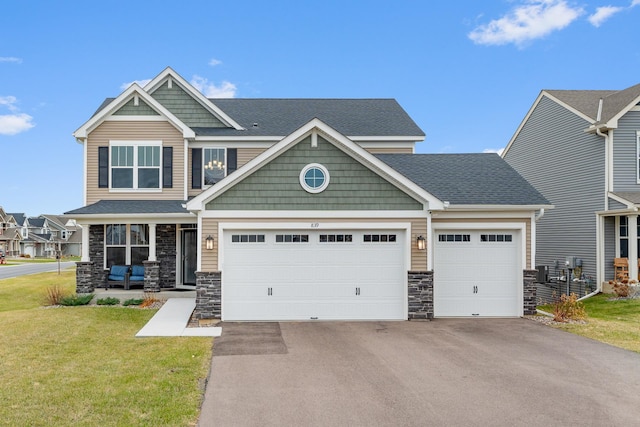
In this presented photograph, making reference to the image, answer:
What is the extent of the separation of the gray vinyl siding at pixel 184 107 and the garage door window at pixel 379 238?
8.34 metres

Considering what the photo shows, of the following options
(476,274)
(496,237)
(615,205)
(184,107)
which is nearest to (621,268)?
(615,205)

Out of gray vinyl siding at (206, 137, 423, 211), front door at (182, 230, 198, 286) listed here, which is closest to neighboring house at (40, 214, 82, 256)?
front door at (182, 230, 198, 286)

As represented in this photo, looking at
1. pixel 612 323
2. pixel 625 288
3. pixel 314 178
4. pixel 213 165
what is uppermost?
pixel 213 165

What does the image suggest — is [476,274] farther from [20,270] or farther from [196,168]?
[20,270]

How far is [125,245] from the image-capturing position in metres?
17.1

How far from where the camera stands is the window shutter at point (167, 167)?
16938mm

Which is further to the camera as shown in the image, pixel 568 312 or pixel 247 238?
pixel 568 312

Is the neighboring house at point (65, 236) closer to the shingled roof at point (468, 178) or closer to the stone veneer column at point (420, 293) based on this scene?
the shingled roof at point (468, 178)

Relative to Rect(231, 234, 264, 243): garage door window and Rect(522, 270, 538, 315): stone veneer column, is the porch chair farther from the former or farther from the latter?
Rect(231, 234, 264, 243): garage door window

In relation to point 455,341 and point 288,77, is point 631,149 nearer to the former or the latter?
point 455,341

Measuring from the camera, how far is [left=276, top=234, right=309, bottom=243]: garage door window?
12.7 m

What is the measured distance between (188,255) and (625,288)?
49.8 feet

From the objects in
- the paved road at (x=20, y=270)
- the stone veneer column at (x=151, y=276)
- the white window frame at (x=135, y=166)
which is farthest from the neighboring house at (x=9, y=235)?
the stone veneer column at (x=151, y=276)

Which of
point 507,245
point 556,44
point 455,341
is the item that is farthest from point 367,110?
point 455,341
